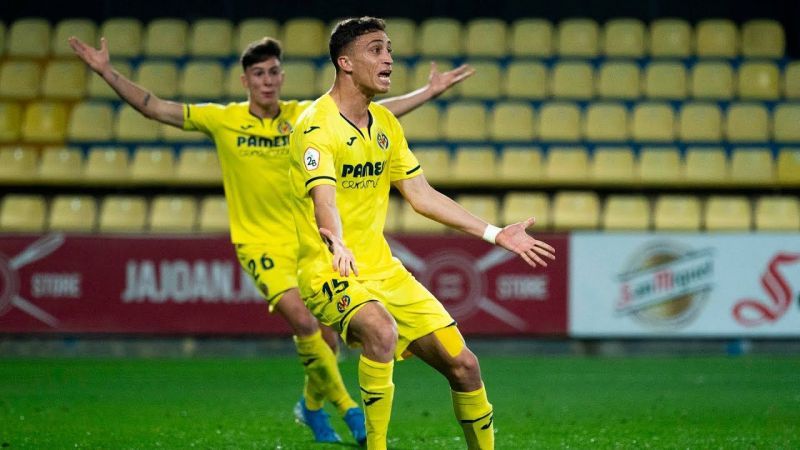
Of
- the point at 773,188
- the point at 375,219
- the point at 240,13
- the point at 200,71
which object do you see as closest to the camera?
the point at 375,219

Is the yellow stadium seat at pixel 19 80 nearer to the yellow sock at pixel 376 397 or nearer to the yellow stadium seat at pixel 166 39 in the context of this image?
the yellow stadium seat at pixel 166 39

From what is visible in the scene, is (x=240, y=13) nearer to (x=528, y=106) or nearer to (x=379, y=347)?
(x=528, y=106)

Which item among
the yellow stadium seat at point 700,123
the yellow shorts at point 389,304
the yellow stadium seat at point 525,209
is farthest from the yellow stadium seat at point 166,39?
the yellow shorts at point 389,304

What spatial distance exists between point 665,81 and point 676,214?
2.29m

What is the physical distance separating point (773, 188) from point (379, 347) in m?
11.0

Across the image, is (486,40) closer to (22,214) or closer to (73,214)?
(73,214)

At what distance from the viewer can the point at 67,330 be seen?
13.5m

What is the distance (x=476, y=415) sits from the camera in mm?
5621

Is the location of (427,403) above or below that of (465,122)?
below

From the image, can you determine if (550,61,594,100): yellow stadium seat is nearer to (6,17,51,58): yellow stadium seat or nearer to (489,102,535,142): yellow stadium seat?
A: (489,102,535,142): yellow stadium seat

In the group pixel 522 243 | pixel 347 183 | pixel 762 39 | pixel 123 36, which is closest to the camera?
pixel 522 243

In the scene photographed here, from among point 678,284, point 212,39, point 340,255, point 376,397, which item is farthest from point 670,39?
point 340,255

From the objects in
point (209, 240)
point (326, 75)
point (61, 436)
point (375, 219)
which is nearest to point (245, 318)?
point (209, 240)

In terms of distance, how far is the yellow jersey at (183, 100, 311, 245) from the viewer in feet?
24.8
